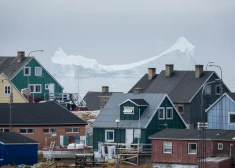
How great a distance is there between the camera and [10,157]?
6412 cm

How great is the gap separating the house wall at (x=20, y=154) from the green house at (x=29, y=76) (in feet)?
94.3

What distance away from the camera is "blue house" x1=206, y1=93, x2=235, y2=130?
7212 cm

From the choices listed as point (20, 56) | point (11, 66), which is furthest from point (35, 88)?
point (20, 56)

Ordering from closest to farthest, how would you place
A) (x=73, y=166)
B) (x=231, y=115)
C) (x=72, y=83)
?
(x=73, y=166), (x=231, y=115), (x=72, y=83)

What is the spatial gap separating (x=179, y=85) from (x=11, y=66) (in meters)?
16.5

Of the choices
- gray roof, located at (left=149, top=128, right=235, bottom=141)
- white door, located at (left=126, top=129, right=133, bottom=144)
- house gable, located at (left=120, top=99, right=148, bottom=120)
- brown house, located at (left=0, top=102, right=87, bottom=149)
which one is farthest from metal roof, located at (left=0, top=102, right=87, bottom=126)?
gray roof, located at (left=149, top=128, right=235, bottom=141)

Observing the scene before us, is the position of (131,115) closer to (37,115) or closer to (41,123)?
(41,123)

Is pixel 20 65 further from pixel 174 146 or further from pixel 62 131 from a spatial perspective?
pixel 174 146

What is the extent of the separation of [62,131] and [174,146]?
1352 cm

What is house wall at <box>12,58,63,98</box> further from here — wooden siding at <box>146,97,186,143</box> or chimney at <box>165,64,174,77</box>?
wooden siding at <box>146,97,186,143</box>

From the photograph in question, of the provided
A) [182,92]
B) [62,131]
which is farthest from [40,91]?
[62,131]

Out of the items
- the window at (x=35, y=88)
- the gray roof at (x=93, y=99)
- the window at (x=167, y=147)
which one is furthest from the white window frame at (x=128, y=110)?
the gray roof at (x=93, y=99)

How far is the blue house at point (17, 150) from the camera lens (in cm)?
6397

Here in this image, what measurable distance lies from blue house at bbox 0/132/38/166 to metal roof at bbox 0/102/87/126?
7029mm
